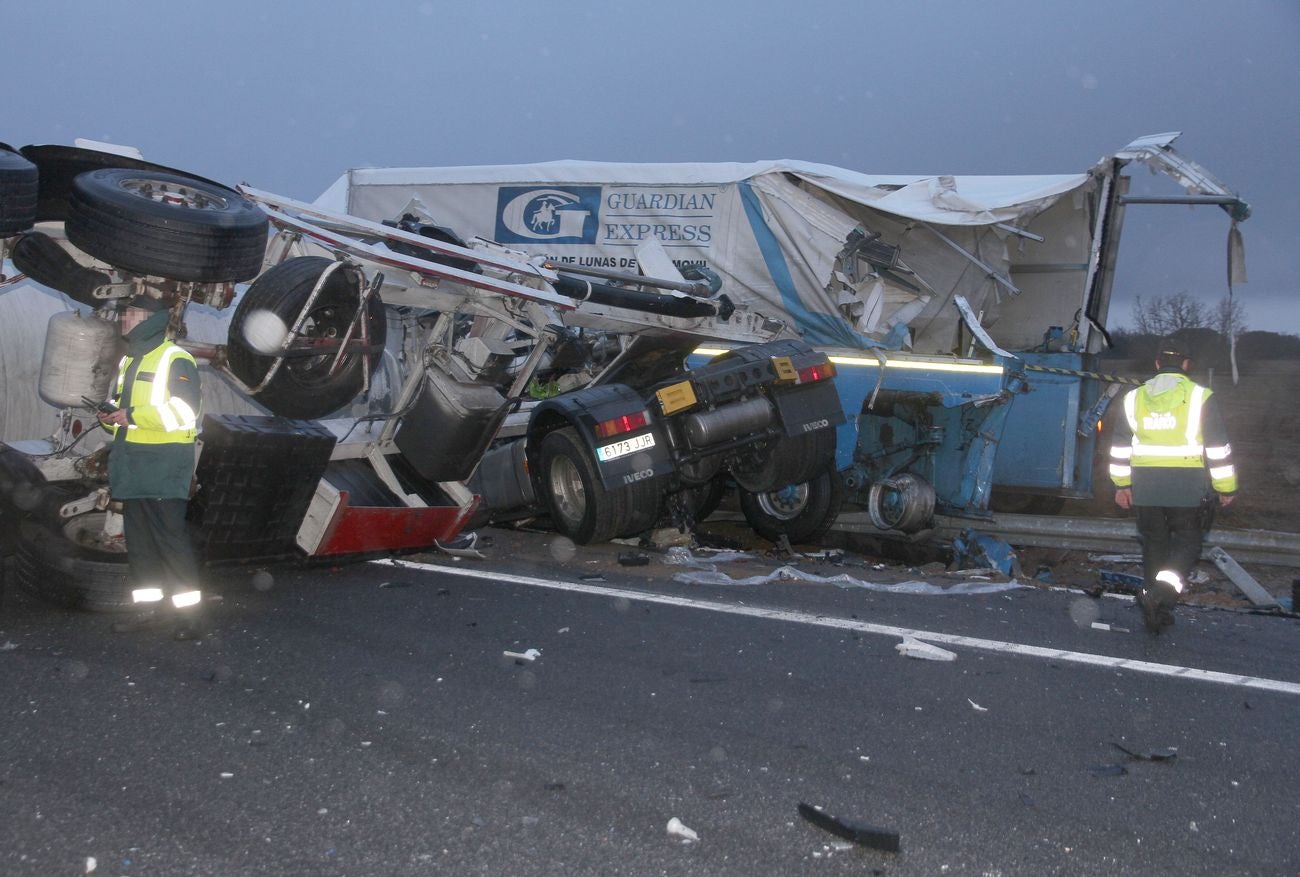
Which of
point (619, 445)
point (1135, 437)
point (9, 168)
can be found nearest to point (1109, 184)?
point (1135, 437)

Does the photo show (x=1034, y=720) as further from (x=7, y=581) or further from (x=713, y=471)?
(x=7, y=581)

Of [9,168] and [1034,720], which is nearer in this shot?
[1034,720]

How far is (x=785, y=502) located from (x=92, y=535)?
4.90 m

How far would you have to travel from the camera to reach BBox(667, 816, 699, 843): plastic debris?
3053 millimetres

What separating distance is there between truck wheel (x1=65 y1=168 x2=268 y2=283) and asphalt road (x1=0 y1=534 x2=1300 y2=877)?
1655mm

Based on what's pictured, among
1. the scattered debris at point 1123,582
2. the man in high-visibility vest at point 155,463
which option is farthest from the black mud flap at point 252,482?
the scattered debris at point 1123,582

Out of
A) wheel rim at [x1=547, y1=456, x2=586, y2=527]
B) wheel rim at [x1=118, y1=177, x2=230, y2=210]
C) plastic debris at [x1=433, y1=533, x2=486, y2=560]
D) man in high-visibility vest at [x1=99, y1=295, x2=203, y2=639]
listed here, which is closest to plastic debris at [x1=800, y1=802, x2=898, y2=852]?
man in high-visibility vest at [x1=99, y1=295, x2=203, y2=639]

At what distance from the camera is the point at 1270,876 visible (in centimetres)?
290

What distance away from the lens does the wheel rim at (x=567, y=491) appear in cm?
761

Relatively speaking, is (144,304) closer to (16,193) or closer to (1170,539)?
(16,193)

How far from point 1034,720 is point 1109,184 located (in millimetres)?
7223

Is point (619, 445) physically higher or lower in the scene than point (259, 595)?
higher

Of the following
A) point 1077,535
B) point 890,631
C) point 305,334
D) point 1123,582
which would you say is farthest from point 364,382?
point 1077,535

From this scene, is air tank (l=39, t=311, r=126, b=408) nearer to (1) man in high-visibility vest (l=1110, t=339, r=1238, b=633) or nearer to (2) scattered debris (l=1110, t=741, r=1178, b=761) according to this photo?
(2) scattered debris (l=1110, t=741, r=1178, b=761)
